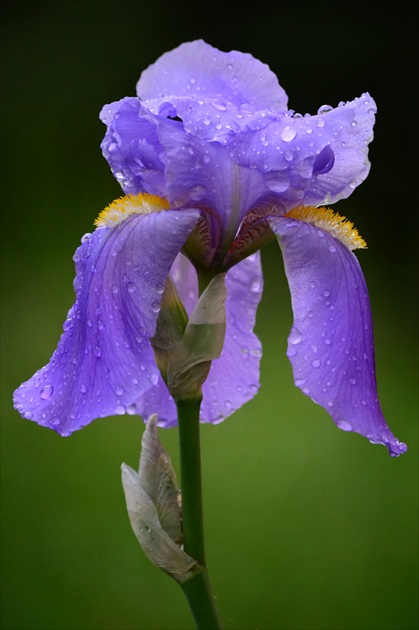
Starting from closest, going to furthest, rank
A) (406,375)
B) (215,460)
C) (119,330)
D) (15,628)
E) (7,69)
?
(119,330)
(15,628)
(215,460)
(406,375)
(7,69)

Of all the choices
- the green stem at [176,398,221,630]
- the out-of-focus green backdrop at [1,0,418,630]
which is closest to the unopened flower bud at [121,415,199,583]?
the green stem at [176,398,221,630]

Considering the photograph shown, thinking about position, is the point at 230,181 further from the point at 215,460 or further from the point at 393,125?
the point at 393,125

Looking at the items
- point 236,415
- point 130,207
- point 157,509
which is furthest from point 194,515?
point 236,415

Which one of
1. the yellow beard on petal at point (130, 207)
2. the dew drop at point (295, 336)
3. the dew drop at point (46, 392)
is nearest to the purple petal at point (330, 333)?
the dew drop at point (295, 336)

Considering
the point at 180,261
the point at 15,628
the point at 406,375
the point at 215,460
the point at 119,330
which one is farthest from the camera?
the point at 406,375

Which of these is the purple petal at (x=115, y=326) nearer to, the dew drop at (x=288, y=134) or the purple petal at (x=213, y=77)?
the dew drop at (x=288, y=134)

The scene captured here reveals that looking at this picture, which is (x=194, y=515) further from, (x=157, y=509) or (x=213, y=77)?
(x=213, y=77)

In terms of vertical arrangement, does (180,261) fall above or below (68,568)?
above

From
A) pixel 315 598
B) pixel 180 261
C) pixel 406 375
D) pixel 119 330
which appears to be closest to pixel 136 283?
pixel 119 330
